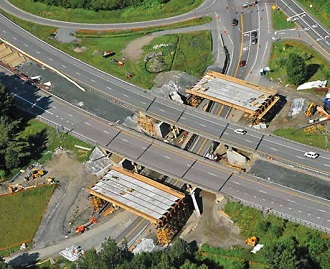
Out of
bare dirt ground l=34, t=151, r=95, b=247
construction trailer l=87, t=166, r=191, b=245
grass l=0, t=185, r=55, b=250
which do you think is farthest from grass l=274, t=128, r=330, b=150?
grass l=0, t=185, r=55, b=250

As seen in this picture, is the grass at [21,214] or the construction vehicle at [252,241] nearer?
the construction vehicle at [252,241]

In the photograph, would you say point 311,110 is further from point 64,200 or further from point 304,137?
A: point 64,200

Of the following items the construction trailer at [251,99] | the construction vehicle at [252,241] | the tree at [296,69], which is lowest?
the construction vehicle at [252,241]

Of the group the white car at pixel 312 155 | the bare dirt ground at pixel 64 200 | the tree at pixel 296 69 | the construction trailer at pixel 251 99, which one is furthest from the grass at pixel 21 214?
the tree at pixel 296 69

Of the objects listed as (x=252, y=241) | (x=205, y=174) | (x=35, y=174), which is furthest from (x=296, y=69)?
Answer: (x=35, y=174)

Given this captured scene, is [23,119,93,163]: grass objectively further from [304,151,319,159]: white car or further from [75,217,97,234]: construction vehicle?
[304,151,319,159]: white car

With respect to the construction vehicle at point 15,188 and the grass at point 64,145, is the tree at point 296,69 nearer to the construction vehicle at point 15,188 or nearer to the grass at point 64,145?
the grass at point 64,145
